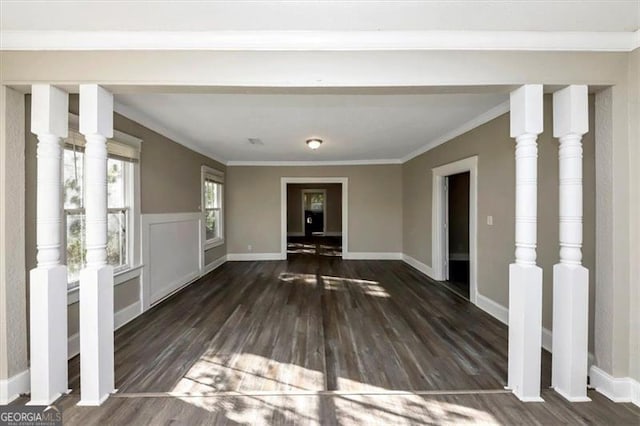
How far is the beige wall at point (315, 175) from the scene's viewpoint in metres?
7.54

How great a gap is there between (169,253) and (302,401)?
11.1 ft

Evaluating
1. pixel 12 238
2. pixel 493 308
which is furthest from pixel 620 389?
pixel 12 238

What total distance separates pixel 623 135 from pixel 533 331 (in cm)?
148

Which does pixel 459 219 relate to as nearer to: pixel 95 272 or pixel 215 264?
pixel 215 264

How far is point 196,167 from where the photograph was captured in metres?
5.60

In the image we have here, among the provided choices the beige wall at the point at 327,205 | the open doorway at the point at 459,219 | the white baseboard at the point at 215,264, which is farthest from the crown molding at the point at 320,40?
the beige wall at the point at 327,205

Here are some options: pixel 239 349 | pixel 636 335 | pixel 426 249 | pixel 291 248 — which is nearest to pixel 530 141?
pixel 636 335

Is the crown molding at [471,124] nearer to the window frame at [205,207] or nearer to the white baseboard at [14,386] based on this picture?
the window frame at [205,207]

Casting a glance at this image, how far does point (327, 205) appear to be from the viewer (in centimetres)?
1323

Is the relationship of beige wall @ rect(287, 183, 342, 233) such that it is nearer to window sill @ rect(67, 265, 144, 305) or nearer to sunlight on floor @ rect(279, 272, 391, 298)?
sunlight on floor @ rect(279, 272, 391, 298)

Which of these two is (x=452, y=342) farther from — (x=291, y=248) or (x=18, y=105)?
(x=291, y=248)

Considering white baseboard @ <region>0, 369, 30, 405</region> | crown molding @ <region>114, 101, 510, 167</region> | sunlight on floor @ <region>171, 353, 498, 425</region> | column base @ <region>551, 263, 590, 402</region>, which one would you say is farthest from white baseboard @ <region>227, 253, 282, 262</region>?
column base @ <region>551, 263, 590, 402</region>

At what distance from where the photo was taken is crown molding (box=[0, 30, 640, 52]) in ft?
6.69

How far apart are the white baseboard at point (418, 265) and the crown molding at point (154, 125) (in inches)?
189
